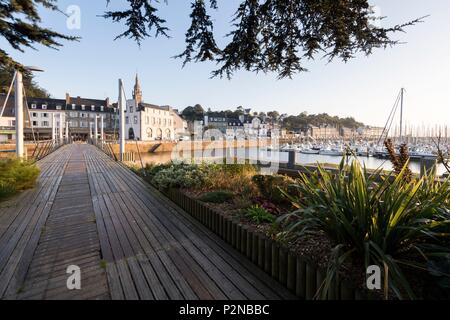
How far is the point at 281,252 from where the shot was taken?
2492 millimetres

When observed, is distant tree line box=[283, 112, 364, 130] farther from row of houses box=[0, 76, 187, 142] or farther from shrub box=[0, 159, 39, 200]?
shrub box=[0, 159, 39, 200]

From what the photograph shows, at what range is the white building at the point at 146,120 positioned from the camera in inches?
2111

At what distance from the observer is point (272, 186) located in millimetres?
4777

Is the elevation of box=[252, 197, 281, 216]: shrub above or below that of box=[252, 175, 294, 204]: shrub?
below

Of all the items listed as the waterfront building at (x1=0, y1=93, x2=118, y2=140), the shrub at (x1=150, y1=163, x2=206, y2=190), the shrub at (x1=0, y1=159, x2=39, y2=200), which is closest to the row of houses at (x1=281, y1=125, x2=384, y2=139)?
the waterfront building at (x1=0, y1=93, x2=118, y2=140)

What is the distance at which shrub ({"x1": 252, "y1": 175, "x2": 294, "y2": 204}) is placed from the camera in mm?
4637

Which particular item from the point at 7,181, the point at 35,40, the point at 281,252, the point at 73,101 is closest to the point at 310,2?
A: the point at 281,252

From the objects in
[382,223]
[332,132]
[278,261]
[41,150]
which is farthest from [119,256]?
[332,132]

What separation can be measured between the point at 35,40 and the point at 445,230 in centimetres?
834

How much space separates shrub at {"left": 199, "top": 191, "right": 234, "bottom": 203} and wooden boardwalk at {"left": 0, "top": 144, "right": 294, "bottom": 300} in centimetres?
53

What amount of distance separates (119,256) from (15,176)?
17.2 ft

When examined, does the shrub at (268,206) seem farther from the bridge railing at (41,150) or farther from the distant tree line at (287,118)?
the distant tree line at (287,118)
